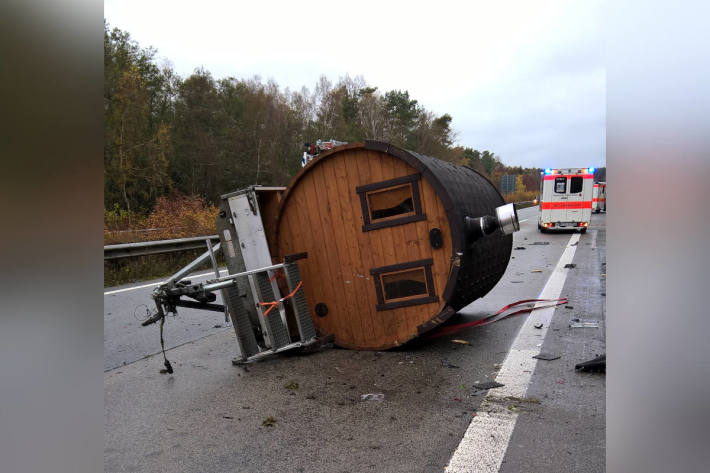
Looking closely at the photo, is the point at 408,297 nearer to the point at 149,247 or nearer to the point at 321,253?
the point at 321,253

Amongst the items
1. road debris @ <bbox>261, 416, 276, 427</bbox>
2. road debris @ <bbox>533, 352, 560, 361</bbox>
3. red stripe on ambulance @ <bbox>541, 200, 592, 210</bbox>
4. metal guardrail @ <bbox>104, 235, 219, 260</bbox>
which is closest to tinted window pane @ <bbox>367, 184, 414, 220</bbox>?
road debris @ <bbox>533, 352, 560, 361</bbox>

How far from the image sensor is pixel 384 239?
555cm

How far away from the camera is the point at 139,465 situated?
10.9 ft

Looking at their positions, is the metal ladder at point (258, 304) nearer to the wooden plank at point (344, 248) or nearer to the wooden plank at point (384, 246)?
the wooden plank at point (344, 248)

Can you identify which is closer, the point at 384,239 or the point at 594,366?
the point at 594,366

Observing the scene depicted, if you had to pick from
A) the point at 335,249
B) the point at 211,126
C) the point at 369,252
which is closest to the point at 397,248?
the point at 369,252

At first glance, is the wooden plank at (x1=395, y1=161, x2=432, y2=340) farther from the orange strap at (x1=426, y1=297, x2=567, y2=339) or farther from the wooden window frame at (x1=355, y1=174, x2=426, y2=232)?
the orange strap at (x1=426, y1=297, x2=567, y2=339)

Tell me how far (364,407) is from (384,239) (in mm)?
1957

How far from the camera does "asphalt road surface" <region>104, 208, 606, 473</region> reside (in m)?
3.27

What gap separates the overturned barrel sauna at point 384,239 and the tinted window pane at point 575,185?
18631 millimetres

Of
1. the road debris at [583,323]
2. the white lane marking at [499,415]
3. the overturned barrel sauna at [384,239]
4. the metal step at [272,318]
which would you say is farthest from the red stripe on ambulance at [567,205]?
the metal step at [272,318]
